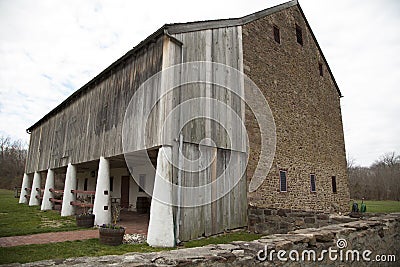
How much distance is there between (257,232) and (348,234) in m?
4.81

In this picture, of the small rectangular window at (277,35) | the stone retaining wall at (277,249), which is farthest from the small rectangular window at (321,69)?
the stone retaining wall at (277,249)

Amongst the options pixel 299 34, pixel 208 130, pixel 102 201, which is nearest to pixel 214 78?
pixel 208 130

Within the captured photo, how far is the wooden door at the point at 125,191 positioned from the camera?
53.0 ft

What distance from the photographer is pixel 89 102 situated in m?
13.2

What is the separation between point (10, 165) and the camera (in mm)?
43844

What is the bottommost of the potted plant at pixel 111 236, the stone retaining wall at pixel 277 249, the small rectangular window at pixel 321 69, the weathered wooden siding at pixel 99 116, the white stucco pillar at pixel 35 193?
the potted plant at pixel 111 236

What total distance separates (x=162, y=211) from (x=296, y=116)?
9.19m

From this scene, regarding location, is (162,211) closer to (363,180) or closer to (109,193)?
(109,193)

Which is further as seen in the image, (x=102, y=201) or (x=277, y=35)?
(x=277, y=35)

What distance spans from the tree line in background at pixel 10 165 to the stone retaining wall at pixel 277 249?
144ft

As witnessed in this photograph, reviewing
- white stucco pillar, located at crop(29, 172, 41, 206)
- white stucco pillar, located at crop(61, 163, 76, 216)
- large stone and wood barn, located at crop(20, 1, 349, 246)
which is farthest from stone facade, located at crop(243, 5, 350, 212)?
white stucco pillar, located at crop(29, 172, 41, 206)

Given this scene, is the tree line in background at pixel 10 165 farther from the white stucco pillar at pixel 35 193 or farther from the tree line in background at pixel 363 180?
the white stucco pillar at pixel 35 193

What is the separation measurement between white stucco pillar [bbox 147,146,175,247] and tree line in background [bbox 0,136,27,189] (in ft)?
131

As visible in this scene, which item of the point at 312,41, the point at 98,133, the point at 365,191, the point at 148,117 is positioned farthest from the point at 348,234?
the point at 365,191
